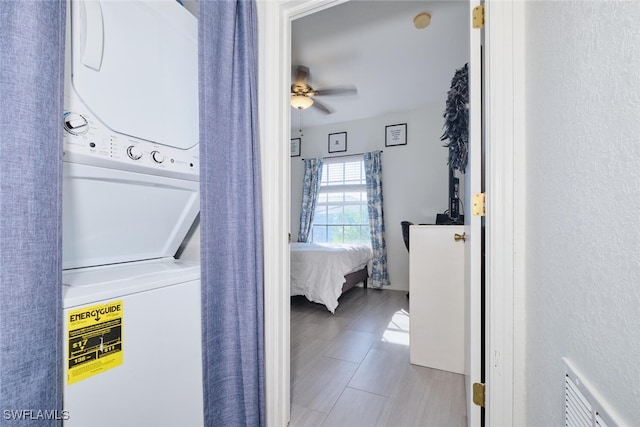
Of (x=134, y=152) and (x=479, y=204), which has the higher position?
(x=134, y=152)

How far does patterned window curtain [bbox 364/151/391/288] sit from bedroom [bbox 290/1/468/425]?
0.44 feet

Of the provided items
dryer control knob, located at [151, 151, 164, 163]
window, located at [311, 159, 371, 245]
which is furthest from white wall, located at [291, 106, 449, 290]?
dryer control knob, located at [151, 151, 164, 163]

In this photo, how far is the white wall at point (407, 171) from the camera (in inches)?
165

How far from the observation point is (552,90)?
70cm

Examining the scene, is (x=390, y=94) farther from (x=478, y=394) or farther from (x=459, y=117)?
(x=478, y=394)

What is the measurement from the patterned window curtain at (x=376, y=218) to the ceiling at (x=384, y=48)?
1037 millimetres

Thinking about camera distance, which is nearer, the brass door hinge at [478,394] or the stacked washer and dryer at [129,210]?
the stacked washer and dryer at [129,210]

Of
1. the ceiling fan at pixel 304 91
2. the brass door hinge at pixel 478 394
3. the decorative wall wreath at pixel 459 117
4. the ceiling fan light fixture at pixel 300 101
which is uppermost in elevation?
the ceiling fan at pixel 304 91

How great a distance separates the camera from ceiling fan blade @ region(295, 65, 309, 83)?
2861 millimetres

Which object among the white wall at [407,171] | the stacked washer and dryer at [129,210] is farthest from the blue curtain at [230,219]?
the white wall at [407,171]

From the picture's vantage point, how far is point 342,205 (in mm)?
5043

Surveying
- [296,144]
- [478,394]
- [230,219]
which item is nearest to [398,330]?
[478,394]

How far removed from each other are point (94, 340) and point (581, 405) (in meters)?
1.11

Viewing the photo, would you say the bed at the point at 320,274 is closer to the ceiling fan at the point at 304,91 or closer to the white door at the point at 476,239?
the ceiling fan at the point at 304,91
